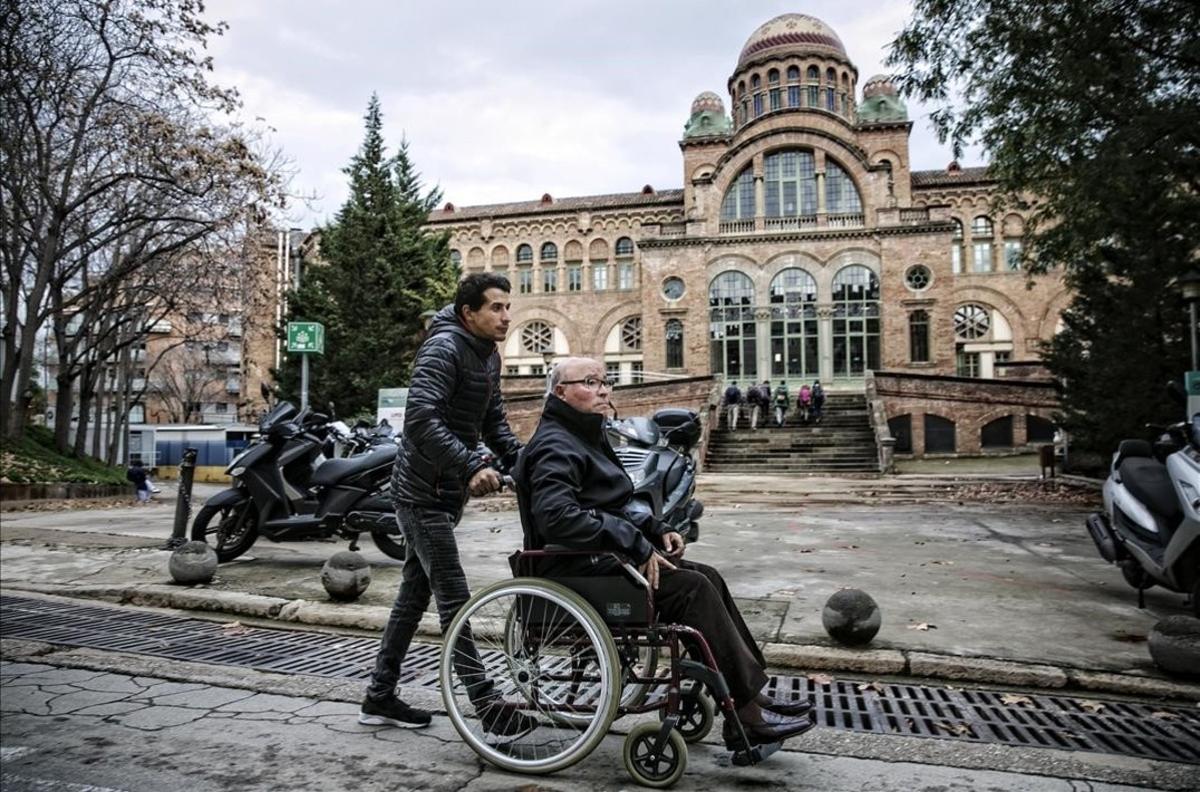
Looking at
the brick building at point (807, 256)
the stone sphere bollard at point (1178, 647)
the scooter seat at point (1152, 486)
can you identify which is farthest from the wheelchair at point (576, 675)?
the brick building at point (807, 256)

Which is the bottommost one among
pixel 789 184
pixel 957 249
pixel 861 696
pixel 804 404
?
pixel 861 696

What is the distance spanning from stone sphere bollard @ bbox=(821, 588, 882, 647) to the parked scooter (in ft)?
6.40

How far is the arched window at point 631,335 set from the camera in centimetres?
4503

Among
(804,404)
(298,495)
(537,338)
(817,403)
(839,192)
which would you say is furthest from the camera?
(537,338)

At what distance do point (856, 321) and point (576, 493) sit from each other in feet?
120

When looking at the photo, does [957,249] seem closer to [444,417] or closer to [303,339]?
[303,339]

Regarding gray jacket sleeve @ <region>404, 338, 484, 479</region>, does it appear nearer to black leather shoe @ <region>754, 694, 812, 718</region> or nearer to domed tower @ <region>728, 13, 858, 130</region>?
black leather shoe @ <region>754, 694, 812, 718</region>

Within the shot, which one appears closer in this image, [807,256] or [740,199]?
[807,256]

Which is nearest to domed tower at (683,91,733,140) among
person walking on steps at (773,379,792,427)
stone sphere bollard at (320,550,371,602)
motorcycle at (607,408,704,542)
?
person walking on steps at (773,379,792,427)

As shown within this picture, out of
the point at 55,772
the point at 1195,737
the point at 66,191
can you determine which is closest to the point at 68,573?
the point at 55,772

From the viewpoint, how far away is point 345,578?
5.96 meters

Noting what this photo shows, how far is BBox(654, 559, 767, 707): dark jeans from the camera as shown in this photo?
2.88 m

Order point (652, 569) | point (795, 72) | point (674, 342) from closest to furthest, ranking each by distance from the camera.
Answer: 1. point (652, 569)
2. point (674, 342)
3. point (795, 72)

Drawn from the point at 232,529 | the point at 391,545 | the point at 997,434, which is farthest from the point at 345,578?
the point at 997,434
